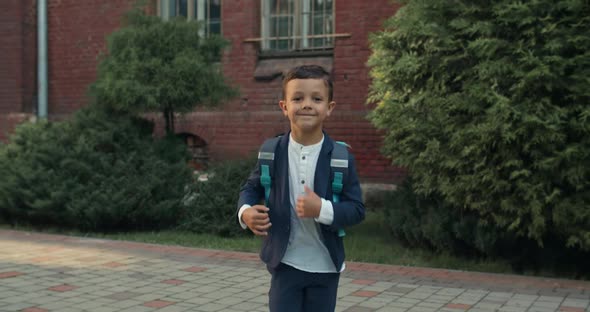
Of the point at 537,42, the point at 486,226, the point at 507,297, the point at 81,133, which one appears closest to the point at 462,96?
the point at 537,42

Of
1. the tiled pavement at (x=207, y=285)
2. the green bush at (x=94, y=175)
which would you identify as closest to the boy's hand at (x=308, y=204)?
the tiled pavement at (x=207, y=285)

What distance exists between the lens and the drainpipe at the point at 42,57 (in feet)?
47.1

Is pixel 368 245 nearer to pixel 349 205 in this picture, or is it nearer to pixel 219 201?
pixel 219 201

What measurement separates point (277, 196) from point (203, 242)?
5689 mm

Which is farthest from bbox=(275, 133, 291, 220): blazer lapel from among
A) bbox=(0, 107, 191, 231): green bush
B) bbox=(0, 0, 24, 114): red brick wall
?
bbox=(0, 0, 24, 114): red brick wall

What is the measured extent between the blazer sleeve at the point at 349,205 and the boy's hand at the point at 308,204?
4.6 inches

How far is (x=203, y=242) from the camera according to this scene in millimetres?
8953

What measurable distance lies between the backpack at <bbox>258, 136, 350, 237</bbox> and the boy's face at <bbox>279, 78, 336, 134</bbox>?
7.3 inches

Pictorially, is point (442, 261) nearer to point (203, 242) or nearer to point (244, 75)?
point (203, 242)

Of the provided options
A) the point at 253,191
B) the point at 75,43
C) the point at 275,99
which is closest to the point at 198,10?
the point at 275,99

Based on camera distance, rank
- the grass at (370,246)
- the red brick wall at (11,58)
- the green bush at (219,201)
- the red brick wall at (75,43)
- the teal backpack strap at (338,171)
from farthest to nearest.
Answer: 1. the red brick wall at (11,58)
2. the red brick wall at (75,43)
3. the green bush at (219,201)
4. the grass at (370,246)
5. the teal backpack strap at (338,171)

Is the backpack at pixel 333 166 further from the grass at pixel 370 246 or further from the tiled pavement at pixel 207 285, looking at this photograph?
the grass at pixel 370 246

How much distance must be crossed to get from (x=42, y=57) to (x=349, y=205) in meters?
12.6

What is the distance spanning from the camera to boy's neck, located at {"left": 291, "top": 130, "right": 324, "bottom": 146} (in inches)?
134
